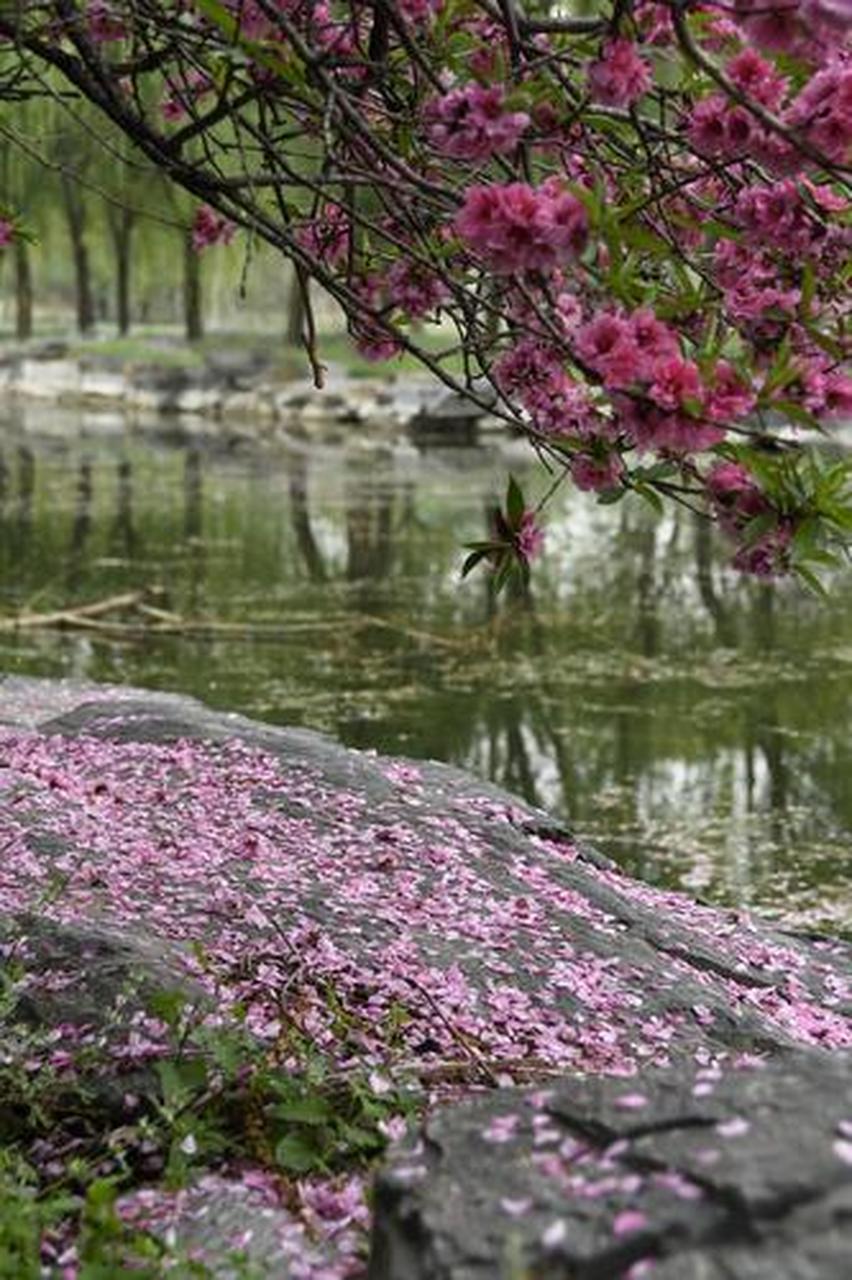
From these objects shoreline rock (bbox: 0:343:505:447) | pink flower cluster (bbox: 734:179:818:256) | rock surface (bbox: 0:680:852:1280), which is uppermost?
pink flower cluster (bbox: 734:179:818:256)

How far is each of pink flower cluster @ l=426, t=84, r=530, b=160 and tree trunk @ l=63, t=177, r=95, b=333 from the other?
41.0m

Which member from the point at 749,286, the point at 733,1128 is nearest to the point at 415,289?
the point at 749,286

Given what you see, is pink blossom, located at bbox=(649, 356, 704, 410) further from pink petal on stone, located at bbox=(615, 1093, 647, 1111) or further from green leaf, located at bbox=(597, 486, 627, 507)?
pink petal on stone, located at bbox=(615, 1093, 647, 1111)

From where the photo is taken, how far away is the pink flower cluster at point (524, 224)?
116 inches

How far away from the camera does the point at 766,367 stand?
3.58 m

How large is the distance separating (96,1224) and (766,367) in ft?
7.02

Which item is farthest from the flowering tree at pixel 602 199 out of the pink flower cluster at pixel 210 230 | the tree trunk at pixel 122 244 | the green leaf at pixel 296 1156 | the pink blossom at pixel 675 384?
the tree trunk at pixel 122 244

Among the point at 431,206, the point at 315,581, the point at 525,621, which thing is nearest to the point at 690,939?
the point at 431,206

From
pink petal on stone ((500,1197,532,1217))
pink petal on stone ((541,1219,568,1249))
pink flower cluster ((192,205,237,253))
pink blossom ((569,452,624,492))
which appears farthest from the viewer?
pink flower cluster ((192,205,237,253))

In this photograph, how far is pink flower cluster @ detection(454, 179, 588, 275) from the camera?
116 inches

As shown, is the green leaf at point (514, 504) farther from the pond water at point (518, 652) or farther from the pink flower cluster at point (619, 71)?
the pond water at point (518, 652)

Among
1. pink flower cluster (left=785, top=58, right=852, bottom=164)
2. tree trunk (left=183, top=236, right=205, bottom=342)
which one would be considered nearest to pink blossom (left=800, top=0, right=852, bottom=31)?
pink flower cluster (left=785, top=58, right=852, bottom=164)

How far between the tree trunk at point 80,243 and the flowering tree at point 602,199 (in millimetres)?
40156

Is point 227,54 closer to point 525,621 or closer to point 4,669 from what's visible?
point 4,669
